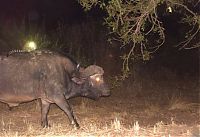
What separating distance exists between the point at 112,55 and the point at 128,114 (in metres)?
6.37

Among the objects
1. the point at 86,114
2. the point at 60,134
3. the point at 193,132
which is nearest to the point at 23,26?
the point at 86,114

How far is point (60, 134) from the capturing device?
964 centimetres

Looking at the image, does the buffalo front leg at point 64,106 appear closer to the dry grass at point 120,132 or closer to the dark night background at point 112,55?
the dry grass at point 120,132

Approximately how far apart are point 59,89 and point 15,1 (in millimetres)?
12674

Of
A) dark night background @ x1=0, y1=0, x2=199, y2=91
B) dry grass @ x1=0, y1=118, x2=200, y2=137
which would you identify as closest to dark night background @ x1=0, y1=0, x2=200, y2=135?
dark night background @ x1=0, y1=0, x2=199, y2=91

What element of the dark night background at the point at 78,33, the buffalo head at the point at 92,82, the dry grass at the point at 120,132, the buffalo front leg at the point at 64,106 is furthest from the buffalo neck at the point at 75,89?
the dark night background at the point at 78,33

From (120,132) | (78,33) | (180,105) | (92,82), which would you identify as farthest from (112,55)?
(120,132)

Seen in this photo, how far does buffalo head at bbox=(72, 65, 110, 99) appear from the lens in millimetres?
11727

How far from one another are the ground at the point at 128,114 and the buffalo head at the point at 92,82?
2.26 feet

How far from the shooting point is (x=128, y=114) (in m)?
14.1

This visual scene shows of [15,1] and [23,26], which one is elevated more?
[15,1]

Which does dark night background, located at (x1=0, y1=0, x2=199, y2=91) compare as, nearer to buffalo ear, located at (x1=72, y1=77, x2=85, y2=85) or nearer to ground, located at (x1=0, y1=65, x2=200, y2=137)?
ground, located at (x1=0, y1=65, x2=200, y2=137)

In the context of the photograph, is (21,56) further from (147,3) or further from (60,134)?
(147,3)

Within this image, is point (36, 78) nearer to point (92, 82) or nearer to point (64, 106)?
point (64, 106)
